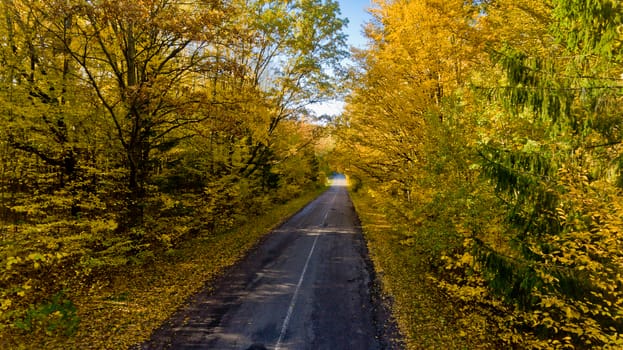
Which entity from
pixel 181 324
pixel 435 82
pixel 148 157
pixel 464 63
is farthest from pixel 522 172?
pixel 148 157

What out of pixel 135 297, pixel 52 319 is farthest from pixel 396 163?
pixel 52 319

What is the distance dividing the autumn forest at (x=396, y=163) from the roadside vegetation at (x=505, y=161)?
0.05m

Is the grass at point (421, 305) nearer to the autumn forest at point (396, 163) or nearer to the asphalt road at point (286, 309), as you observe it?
the autumn forest at point (396, 163)

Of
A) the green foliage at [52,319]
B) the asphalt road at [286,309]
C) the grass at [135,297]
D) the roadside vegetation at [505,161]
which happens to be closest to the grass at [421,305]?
the roadside vegetation at [505,161]

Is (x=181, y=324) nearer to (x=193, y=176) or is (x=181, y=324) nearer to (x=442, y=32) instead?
(x=193, y=176)

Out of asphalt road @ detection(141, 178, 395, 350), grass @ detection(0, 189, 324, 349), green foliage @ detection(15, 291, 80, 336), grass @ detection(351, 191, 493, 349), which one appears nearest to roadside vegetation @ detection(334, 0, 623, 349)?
grass @ detection(351, 191, 493, 349)

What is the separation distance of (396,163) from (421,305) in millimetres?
5780

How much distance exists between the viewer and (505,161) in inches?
201

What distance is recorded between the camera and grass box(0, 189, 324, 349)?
6570 mm

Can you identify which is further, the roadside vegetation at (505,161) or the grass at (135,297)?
the grass at (135,297)

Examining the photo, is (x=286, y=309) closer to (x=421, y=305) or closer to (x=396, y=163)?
(x=421, y=305)

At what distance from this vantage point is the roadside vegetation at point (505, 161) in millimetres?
4664

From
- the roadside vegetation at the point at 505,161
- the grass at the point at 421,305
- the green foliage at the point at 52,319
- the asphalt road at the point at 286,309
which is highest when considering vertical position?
the roadside vegetation at the point at 505,161

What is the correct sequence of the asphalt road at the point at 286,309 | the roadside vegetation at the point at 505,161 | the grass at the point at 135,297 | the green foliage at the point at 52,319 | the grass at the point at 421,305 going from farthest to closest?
1. the grass at the point at 421,305
2. the asphalt road at the point at 286,309
3. the green foliage at the point at 52,319
4. the grass at the point at 135,297
5. the roadside vegetation at the point at 505,161
